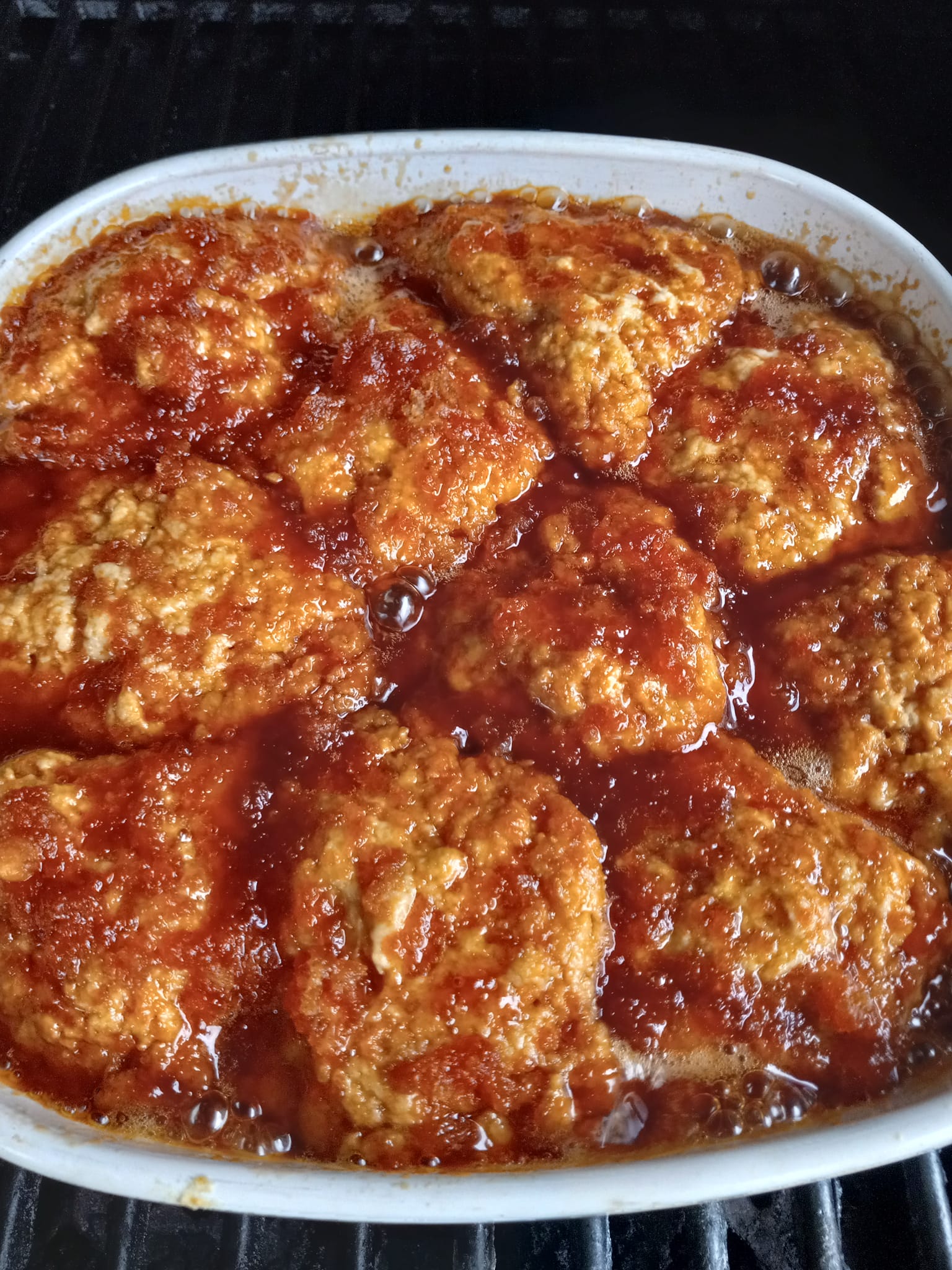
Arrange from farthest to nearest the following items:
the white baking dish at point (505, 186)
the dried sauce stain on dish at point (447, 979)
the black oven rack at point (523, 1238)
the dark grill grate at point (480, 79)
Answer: the dark grill grate at point (480, 79)
the white baking dish at point (505, 186)
the black oven rack at point (523, 1238)
the dried sauce stain on dish at point (447, 979)

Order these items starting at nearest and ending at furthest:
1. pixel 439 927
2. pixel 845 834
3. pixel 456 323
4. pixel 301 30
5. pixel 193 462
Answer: pixel 439 927 < pixel 845 834 < pixel 193 462 < pixel 456 323 < pixel 301 30

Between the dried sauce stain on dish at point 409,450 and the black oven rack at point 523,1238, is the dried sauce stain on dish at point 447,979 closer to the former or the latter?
the black oven rack at point 523,1238

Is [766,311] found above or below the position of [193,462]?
above

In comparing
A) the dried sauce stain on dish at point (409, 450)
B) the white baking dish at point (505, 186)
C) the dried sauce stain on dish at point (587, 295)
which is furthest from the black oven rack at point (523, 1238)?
the white baking dish at point (505, 186)

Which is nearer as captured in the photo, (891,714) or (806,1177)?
(806,1177)

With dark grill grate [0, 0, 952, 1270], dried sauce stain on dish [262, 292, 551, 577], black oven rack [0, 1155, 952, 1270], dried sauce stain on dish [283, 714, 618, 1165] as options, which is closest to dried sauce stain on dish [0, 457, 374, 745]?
dried sauce stain on dish [262, 292, 551, 577]

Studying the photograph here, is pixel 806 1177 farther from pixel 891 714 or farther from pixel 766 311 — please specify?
pixel 766 311

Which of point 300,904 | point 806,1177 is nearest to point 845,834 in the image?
point 806,1177

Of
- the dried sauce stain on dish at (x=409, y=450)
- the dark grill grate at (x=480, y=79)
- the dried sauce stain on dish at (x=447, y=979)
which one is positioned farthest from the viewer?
the dark grill grate at (x=480, y=79)
